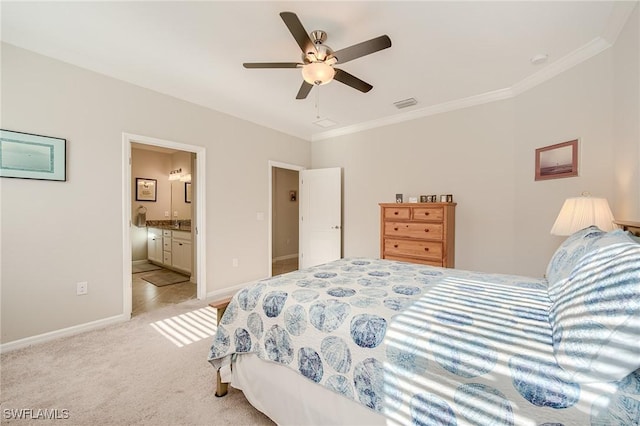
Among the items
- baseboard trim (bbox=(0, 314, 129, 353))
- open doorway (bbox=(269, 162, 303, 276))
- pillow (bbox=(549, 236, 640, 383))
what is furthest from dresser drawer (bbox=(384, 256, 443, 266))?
baseboard trim (bbox=(0, 314, 129, 353))

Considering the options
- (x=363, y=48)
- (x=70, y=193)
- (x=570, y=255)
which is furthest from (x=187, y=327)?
(x=570, y=255)

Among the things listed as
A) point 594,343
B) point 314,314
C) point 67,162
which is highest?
point 67,162

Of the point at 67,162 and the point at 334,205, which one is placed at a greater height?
the point at 67,162

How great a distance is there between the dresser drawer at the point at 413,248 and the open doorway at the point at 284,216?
3.03 meters

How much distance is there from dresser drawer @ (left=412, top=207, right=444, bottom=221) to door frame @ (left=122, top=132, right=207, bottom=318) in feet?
9.29

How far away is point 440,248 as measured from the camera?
3234 millimetres

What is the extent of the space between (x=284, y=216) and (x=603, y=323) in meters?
6.19

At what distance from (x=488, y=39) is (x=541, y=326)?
240 cm

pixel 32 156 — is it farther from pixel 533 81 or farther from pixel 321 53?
pixel 533 81

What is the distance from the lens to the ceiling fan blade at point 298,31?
5.20 ft

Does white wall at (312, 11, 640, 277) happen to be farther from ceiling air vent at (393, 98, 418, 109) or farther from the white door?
ceiling air vent at (393, 98, 418, 109)

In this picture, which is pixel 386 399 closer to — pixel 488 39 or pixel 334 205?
pixel 488 39

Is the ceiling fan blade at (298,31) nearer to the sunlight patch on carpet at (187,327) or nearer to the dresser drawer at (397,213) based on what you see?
the dresser drawer at (397,213)

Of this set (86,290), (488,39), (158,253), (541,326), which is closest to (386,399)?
(541,326)
